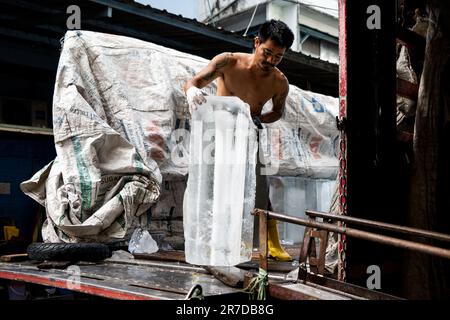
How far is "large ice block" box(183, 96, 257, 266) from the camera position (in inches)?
136

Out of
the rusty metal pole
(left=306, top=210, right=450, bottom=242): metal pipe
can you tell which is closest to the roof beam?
the rusty metal pole

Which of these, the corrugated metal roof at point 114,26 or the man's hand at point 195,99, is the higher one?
the corrugated metal roof at point 114,26

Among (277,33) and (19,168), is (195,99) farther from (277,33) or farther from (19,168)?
(19,168)

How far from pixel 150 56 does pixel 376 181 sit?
3.27 metres

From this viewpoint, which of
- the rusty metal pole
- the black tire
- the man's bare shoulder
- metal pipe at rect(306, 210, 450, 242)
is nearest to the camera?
metal pipe at rect(306, 210, 450, 242)

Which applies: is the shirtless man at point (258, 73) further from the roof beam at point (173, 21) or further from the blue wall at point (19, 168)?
the blue wall at point (19, 168)

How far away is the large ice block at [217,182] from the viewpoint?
3.46 metres

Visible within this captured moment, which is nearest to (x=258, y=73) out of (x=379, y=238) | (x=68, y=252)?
(x=68, y=252)

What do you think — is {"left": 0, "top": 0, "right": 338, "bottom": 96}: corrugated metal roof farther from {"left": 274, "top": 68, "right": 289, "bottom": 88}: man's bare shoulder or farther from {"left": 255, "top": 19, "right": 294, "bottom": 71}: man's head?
{"left": 255, "top": 19, "right": 294, "bottom": 71}: man's head

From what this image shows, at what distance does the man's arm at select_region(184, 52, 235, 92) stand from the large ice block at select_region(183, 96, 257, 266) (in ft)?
2.07

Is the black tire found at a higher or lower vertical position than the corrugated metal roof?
lower

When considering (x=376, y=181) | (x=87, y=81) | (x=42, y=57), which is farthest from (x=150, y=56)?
(x=376, y=181)

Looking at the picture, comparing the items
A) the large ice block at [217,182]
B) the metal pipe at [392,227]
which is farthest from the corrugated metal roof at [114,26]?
the metal pipe at [392,227]
